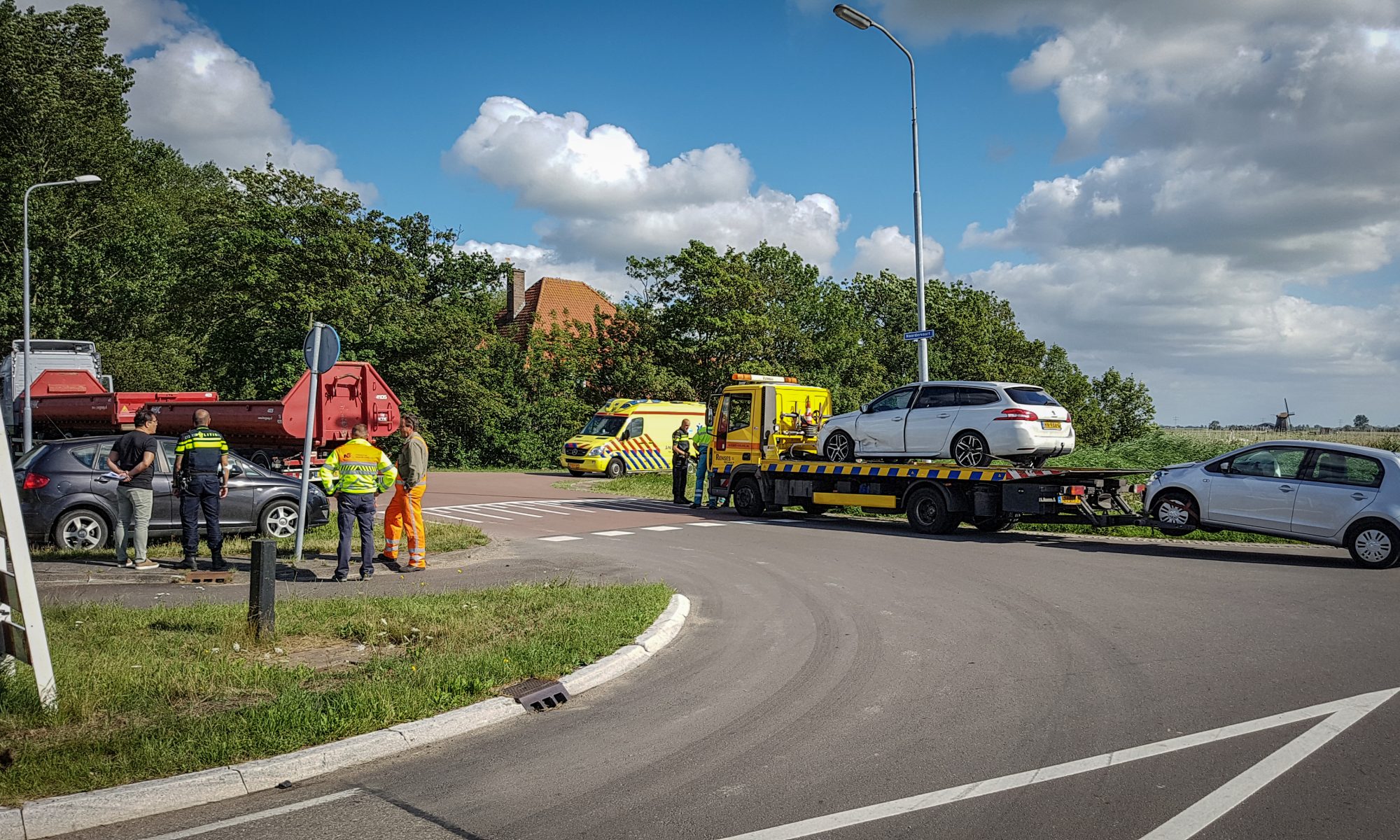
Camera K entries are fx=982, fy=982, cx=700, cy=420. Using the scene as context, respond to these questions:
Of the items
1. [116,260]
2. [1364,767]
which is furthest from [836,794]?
[116,260]

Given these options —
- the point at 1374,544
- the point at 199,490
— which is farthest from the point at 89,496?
the point at 1374,544

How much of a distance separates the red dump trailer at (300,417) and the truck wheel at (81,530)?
621cm

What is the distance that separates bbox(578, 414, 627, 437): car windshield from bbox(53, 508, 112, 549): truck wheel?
66.1 ft

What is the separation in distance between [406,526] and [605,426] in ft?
68.4

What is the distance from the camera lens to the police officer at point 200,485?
11.0 m

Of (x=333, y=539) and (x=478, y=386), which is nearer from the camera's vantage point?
(x=333, y=539)

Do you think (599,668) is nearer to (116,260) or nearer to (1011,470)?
(1011,470)

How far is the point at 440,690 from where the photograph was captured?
591 cm

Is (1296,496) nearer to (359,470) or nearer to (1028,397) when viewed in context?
(1028,397)

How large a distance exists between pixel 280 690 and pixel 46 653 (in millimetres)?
1234

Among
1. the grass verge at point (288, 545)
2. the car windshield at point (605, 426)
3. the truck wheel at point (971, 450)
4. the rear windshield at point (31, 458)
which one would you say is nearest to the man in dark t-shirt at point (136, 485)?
the grass verge at point (288, 545)

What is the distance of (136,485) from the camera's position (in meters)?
10.8

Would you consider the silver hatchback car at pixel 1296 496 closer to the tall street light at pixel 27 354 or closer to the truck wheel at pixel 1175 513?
the truck wheel at pixel 1175 513

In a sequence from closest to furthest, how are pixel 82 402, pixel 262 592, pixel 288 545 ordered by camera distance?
pixel 262 592 < pixel 288 545 < pixel 82 402
